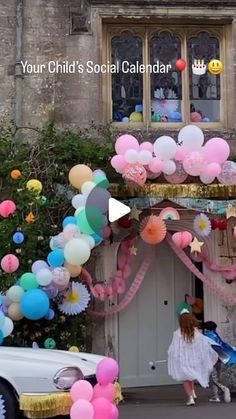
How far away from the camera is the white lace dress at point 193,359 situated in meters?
9.38

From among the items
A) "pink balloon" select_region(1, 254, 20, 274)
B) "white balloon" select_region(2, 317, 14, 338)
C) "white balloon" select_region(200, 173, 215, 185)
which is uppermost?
"white balloon" select_region(200, 173, 215, 185)

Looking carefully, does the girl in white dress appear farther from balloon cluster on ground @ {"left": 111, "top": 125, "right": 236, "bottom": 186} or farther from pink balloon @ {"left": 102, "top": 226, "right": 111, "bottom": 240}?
balloon cluster on ground @ {"left": 111, "top": 125, "right": 236, "bottom": 186}

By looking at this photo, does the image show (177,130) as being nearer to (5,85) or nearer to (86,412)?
(5,85)

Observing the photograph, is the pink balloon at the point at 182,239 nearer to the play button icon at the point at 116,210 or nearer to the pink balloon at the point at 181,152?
the play button icon at the point at 116,210

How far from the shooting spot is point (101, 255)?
1088cm

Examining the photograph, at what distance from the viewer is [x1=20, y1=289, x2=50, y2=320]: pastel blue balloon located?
8.91 metres

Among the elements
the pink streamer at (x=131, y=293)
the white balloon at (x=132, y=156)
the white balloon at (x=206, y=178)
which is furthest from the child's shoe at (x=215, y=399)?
the white balloon at (x=132, y=156)

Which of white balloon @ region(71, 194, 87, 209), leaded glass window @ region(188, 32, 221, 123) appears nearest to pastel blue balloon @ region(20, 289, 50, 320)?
white balloon @ region(71, 194, 87, 209)

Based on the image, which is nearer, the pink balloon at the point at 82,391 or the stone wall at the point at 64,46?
the pink balloon at the point at 82,391

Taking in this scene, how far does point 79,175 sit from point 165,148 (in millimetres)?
1194

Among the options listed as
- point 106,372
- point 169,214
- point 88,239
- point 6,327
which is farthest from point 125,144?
point 106,372

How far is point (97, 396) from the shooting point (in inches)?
267

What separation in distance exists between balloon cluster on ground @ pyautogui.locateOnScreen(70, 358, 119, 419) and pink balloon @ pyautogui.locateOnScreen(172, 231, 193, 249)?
11.4 ft

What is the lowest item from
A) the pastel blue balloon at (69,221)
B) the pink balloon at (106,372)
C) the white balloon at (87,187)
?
the pink balloon at (106,372)
